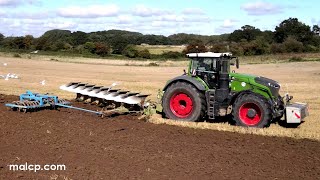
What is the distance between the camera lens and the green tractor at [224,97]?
1094cm

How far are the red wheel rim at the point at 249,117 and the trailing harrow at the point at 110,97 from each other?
3461mm

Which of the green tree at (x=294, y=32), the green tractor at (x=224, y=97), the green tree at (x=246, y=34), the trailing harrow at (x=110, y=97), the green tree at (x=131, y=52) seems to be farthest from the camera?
the green tree at (x=246, y=34)

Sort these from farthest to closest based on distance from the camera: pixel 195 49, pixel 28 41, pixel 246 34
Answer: pixel 246 34 < pixel 28 41 < pixel 195 49

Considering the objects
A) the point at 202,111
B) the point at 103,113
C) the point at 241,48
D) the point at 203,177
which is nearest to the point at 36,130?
the point at 103,113

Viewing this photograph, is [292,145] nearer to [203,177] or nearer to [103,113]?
[203,177]

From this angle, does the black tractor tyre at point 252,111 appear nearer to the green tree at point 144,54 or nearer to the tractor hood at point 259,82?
the tractor hood at point 259,82

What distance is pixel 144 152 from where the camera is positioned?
8688 mm

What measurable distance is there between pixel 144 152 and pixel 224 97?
12.4 feet

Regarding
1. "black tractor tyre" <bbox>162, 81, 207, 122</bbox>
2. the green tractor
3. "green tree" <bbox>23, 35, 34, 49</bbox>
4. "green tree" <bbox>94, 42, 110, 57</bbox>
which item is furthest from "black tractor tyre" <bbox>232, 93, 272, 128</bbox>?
"green tree" <bbox>23, 35, 34, 49</bbox>

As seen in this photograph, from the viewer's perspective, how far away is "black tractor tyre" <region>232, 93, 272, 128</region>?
35.3ft

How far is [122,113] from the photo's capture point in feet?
43.7

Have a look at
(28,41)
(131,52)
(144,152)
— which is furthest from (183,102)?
(28,41)

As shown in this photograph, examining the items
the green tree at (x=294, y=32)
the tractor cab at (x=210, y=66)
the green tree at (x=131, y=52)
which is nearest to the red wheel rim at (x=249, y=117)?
the tractor cab at (x=210, y=66)

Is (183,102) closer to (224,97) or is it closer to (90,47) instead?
(224,97)
